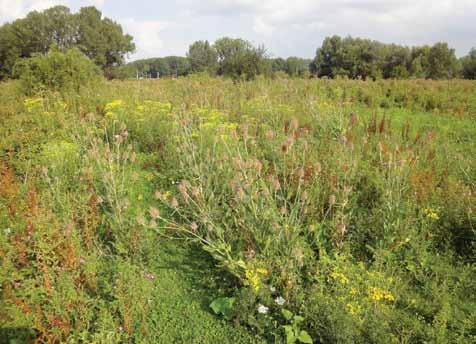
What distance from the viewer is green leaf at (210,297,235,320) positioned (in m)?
2.71

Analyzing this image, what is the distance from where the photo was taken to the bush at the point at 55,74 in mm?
8734

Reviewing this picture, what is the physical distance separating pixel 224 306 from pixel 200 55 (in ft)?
136

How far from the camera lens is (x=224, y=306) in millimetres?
2740

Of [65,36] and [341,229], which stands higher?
[65,36]

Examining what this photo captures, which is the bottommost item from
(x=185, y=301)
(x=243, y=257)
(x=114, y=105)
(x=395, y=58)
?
(x=185, y=301)

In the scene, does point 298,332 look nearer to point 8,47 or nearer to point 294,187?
point 294,187

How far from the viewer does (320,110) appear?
22.2ft

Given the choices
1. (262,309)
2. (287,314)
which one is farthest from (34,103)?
(287,314)

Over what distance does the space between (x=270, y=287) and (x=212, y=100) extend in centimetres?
628

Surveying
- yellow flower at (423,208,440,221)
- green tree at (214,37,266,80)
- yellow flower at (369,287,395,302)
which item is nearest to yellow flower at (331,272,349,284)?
yellow flower at (369,287,395,302)

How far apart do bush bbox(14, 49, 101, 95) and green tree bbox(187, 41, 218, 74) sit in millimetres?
26782

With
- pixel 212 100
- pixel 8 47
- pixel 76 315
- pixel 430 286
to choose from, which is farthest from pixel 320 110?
pixel 8 47

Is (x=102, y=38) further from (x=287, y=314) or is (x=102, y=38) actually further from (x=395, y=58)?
(x=287, y=314)

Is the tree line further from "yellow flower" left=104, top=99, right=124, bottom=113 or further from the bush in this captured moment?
"yellow flower" left=104, top=99, right=124, bottom=113
